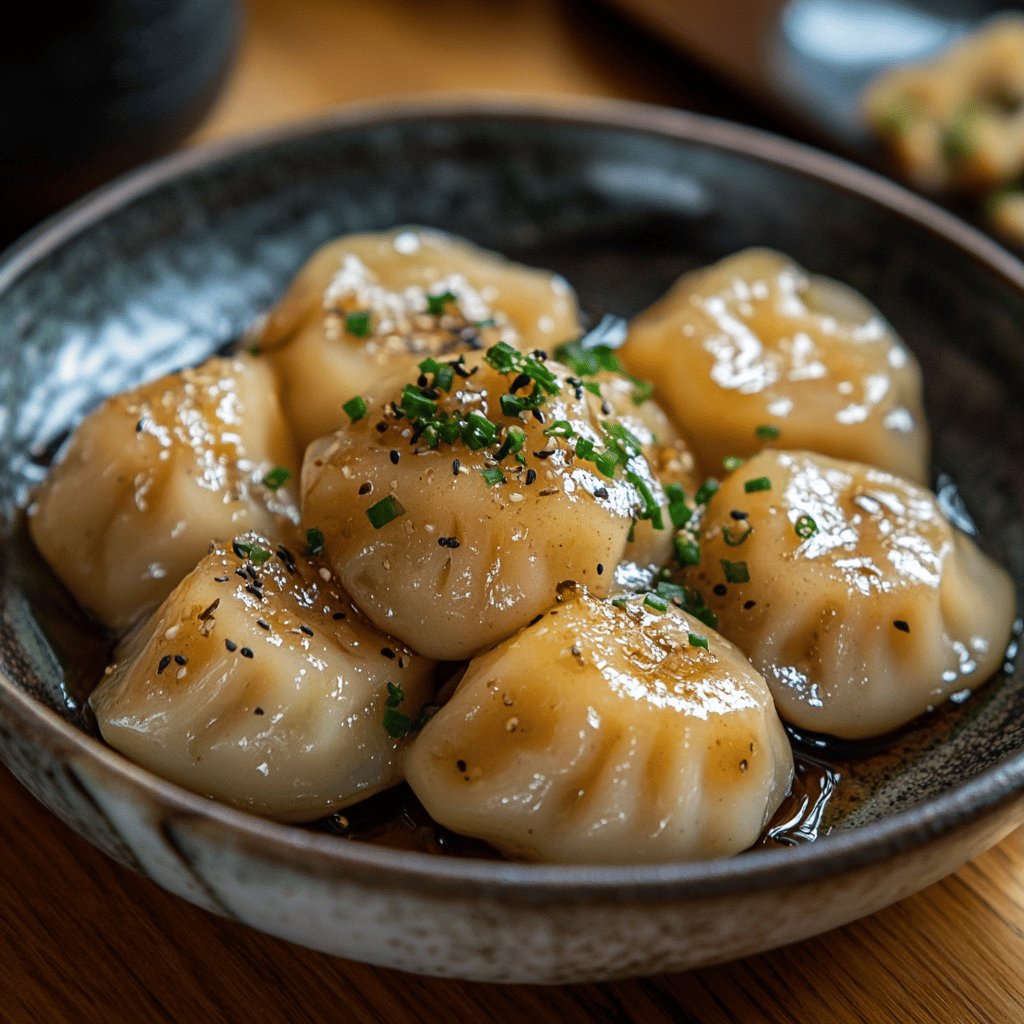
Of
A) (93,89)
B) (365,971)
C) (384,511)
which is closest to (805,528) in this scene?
(384,511)

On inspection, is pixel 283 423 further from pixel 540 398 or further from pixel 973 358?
pixel 973 358

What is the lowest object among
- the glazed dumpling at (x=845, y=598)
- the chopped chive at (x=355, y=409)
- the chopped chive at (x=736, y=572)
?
the glazed dumpling at (x=845, y=598)

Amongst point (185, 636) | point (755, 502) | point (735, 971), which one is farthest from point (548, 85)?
point (735, 971)

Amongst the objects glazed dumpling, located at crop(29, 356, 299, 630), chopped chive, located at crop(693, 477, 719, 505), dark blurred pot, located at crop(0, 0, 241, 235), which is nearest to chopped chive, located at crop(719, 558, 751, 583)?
chopped chive, located at crop(693, 477, 719, 505)

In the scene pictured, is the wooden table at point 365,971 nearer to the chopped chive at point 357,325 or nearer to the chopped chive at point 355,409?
the chopped chive at point 355,409

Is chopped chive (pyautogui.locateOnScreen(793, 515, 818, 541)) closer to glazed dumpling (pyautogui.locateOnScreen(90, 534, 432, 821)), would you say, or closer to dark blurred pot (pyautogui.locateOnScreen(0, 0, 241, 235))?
glazed dumpling (pyautogui.locateOnScreen(90, 534, 432, 821))

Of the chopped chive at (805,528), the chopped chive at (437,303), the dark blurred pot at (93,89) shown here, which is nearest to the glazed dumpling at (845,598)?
the chopped chive at (805,528)

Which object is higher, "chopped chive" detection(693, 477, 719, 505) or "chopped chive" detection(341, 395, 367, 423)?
"chopped chive" detection(341, 395, 367, 423)
